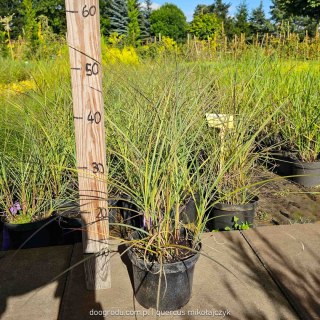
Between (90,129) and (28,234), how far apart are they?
1083 mm

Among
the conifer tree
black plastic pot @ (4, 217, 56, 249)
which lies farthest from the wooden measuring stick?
the conifer tree

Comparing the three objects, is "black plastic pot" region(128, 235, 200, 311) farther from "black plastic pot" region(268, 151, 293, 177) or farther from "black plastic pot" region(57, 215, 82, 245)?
"black plastic pot" region(268, 151, 293, 177)

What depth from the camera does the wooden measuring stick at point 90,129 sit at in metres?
1.47

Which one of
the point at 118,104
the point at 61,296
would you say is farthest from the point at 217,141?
the point at 61,296

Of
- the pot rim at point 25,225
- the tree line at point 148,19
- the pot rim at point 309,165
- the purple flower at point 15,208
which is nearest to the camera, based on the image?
the pot rim at point 25,225

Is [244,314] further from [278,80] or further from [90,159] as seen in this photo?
[278,80]

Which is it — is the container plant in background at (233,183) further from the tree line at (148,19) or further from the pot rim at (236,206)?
the tree line at (148,19)

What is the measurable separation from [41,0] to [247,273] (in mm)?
47439

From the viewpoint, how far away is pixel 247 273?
195 centimetres

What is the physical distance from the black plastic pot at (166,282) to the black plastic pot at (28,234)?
81 centimetres

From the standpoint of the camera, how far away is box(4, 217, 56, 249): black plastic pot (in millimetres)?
2289

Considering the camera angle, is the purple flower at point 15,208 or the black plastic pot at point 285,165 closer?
the purple flower at point 15,208

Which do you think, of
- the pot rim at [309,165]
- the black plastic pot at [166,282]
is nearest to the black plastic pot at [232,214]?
the black plastic pot at [166,282]

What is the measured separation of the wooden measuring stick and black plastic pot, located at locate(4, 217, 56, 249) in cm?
57
